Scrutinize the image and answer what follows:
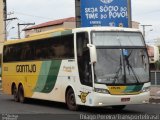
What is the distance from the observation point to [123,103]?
59.7ft

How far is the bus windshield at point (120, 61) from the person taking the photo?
59.7 ft

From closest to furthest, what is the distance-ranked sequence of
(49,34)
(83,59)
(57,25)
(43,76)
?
(83,59) < (49,34) < (43,76) < (57,25)

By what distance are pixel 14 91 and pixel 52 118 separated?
34.2 ft

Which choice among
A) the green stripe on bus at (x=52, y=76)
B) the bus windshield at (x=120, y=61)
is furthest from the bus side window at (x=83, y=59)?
the green stripe on bus at (x=52, y=76)

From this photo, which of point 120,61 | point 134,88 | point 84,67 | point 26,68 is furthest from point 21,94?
point 134,88

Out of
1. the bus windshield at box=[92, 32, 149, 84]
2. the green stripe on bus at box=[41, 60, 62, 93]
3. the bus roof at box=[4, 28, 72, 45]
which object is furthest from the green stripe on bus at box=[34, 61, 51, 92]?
the bus windshield at box=[92, 32, 149, 84]

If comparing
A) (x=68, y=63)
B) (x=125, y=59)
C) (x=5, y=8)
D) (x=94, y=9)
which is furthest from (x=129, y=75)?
(x=5, y=8)

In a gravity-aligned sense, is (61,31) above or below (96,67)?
above

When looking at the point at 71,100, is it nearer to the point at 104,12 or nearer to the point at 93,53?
the point at 93,53

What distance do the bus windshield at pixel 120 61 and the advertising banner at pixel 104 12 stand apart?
A: 14.9 metres

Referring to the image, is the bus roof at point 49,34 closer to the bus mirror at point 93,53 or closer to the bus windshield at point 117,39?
the bus windshield at point 117,39

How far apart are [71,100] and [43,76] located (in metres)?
3.06

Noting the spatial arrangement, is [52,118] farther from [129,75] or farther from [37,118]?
[129,75]

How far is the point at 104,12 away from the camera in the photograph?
111 feet
